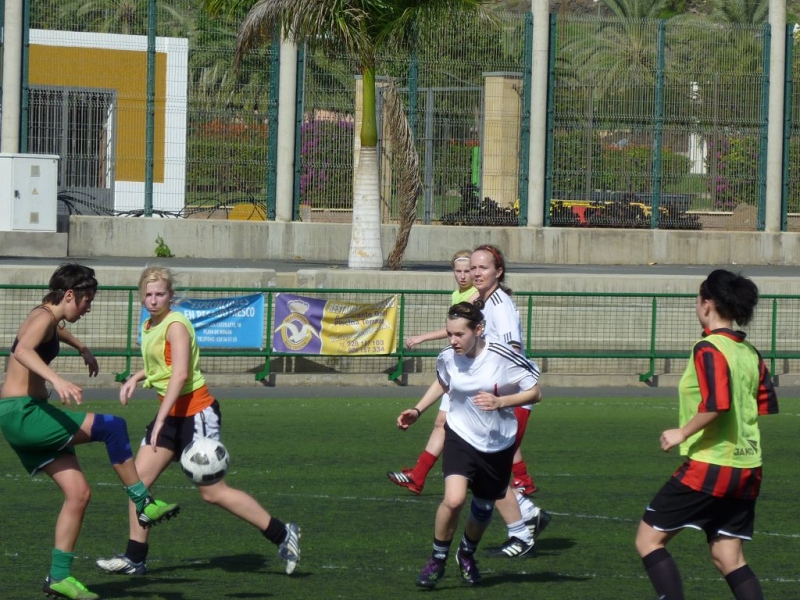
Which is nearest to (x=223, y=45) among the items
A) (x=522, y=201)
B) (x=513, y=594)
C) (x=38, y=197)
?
(x=38, y=197)

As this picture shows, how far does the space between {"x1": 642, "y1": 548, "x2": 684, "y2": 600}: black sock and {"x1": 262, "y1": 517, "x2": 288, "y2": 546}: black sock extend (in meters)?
2.26

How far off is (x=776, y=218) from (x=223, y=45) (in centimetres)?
1327

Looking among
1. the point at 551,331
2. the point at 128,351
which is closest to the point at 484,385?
the point at 128,351

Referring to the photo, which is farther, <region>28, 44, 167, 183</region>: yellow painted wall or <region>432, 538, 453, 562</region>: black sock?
<region>28, 44, 167, 183</region>: yellow painted wall

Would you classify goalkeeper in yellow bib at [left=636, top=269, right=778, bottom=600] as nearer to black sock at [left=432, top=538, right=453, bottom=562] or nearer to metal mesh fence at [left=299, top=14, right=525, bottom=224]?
black sock at [left=432, top=538, right=453, bottom=562]

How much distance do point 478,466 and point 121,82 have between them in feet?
67.6

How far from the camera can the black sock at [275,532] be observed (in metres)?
7.25

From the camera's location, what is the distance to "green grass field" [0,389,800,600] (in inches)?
291

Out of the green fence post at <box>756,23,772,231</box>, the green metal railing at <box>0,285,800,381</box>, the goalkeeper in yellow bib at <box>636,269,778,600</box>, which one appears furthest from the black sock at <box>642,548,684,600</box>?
the green fence post at <box>756,23,772,231</box>

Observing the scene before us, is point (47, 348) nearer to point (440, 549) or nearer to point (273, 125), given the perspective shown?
point (440, 549)

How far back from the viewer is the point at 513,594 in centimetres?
726

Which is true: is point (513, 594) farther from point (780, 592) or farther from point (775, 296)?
point (775, 296)

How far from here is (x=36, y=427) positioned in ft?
21.7

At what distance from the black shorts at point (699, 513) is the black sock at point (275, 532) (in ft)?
7.37
